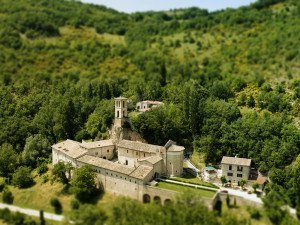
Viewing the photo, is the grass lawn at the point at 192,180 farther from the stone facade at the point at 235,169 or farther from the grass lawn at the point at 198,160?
the grass lawn at the point at 198,160

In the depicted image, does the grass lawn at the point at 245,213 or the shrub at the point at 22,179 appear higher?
the grass lawn at the point at 245,213

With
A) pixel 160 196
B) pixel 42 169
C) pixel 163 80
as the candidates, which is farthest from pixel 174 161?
pixel 163 80

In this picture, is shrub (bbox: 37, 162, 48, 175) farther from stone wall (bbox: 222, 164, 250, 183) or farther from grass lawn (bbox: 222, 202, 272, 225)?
grass lawn (bbox: 222, 202, 272, 225)

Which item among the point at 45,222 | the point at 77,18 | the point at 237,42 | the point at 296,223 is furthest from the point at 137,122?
the point at 77,18

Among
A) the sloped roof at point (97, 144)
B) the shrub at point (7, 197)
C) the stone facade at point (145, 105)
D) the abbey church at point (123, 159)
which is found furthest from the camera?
the stone facade at point (145, 105)

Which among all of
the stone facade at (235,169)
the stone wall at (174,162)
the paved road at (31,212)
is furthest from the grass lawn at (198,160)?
the paved road at (31,212)

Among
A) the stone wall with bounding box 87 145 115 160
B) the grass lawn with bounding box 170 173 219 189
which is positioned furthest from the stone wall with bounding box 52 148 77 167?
the grass lawn with bounding box 170 173 219 189

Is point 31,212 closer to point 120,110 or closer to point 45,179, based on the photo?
point 45,179

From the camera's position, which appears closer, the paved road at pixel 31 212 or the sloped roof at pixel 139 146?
the paved road at pixel 31 212
